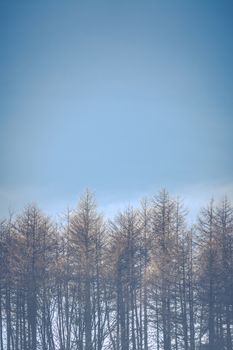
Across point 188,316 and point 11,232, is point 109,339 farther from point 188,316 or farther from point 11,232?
point 11,232

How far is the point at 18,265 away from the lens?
34094mm

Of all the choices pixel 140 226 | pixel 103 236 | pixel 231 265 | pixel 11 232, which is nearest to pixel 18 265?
pixel 11 232

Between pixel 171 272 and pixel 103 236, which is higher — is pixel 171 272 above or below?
below

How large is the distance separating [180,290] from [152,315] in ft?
7.08

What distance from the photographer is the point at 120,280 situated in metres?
33.7

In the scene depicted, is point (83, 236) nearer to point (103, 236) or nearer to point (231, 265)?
point (103, 236)

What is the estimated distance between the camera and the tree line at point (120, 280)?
32.3m

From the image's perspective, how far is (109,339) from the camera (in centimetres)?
3400

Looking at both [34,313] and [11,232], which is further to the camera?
[11,232]

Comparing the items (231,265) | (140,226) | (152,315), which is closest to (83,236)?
(140,226)

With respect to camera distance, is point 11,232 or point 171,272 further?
point 11,232

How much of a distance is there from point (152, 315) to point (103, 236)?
5.29 m

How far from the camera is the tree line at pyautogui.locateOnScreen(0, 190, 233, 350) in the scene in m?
32.3

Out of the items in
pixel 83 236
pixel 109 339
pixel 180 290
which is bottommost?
pixel 109 339
